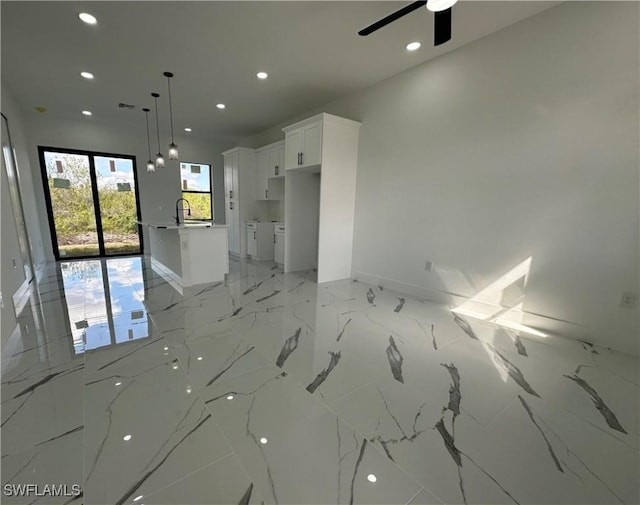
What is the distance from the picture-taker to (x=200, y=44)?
3045 millimetres

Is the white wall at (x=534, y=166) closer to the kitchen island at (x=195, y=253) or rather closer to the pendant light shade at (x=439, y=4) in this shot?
the pendant light shade at (x=439, y=4)

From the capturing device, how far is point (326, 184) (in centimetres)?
415

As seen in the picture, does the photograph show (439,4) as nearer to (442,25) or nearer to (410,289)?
(442,25)

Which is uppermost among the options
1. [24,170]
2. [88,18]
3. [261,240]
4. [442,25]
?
[88,18]

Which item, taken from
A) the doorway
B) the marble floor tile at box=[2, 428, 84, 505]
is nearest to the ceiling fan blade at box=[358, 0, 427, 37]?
the marble floor tile at box=[2, 428, 84, 505]

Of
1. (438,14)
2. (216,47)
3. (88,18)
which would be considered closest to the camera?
(438,14)

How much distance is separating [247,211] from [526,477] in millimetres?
6056

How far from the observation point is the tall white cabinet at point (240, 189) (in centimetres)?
612

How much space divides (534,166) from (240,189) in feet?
17.3

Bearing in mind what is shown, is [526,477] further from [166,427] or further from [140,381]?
[140,381]

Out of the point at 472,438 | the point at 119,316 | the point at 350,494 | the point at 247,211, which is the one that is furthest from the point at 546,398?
the point at 247,211

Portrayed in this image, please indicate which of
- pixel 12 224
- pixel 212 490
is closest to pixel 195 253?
pixel 12 224

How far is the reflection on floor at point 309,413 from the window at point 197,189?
15.8ft

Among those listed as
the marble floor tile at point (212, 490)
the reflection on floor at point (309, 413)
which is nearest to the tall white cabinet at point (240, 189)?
the reflection on floor at point (309, 413)
